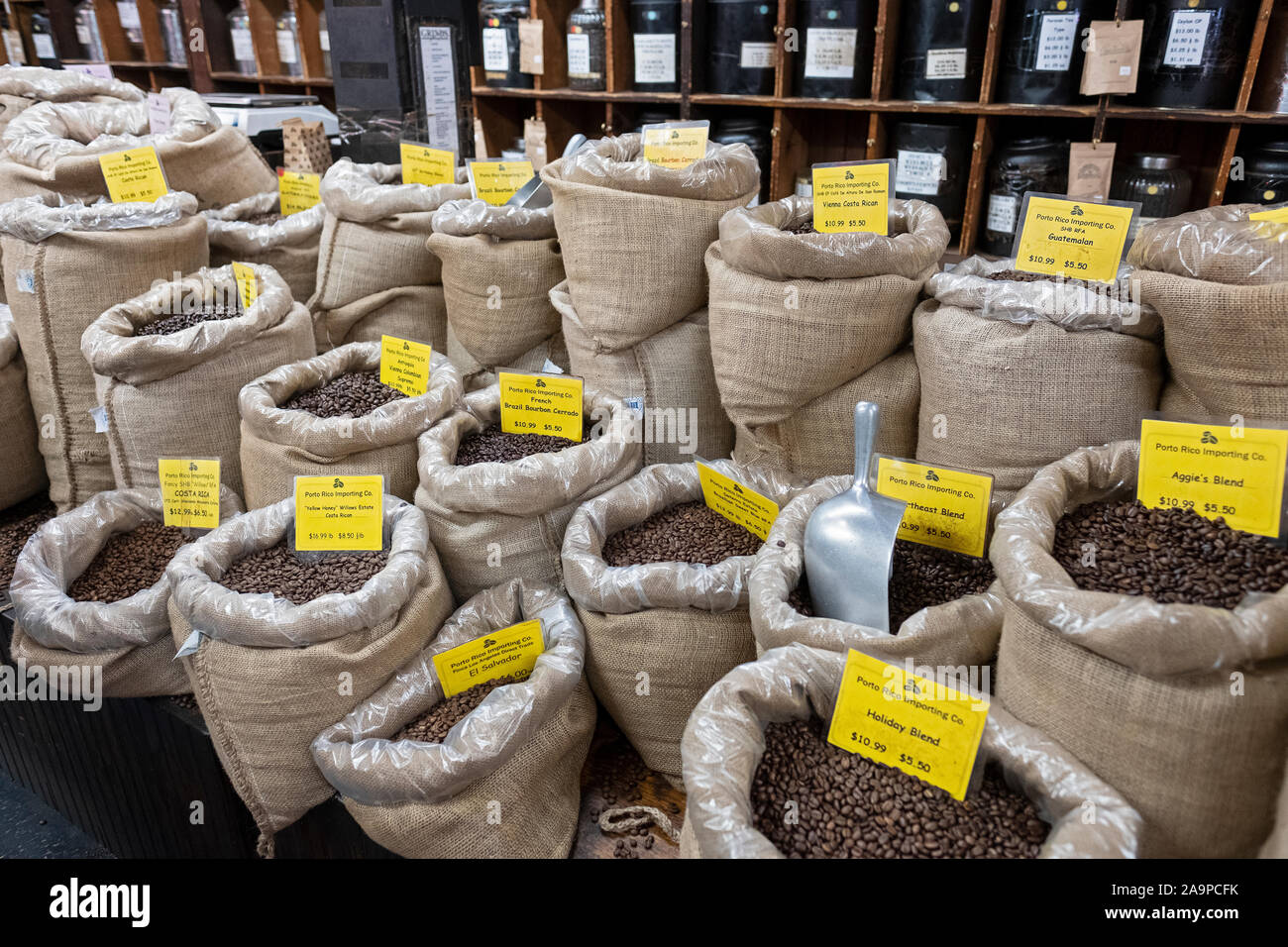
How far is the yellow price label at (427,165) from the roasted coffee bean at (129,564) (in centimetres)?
93

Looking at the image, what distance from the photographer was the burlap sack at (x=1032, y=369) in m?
1.06

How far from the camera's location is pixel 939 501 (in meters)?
1.10

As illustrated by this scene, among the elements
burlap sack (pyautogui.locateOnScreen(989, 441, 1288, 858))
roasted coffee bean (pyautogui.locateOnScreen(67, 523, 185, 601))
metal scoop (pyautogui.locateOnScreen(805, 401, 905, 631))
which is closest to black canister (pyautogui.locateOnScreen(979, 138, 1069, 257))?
metal scoop (pyautogui.locateOnScreen(805, 401, 905, 631))

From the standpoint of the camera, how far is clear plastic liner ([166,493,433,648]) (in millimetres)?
1095

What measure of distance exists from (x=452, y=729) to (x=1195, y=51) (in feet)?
7.86

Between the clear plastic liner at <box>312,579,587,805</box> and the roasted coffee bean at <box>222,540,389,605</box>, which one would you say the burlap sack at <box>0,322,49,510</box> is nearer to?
the roasted coffee bean at <box>222,540,389,605</box>

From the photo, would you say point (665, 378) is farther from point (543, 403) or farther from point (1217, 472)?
point (1217, 472)

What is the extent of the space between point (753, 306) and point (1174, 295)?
0.52 metres

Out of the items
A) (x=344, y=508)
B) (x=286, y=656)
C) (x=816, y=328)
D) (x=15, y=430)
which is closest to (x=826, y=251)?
(x=816, y=328)

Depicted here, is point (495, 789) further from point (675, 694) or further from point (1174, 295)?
point (1174, 295)

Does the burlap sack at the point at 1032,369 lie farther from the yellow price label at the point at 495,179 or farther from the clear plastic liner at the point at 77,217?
the clear plastic liner at the point at 77,217

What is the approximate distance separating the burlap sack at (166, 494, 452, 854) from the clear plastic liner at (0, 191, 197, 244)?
0.79 meters
